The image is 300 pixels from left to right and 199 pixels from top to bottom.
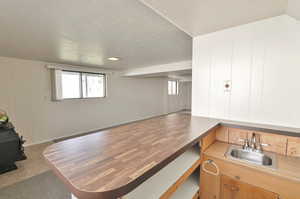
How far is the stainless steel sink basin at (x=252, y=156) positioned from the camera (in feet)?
4.13

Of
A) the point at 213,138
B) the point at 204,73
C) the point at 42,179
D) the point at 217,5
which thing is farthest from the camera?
the point at 42,179

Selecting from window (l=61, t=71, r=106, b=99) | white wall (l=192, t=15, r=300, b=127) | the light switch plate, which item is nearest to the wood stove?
window (l=61, t=71, r=106, b=99)

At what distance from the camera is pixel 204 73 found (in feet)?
6.24

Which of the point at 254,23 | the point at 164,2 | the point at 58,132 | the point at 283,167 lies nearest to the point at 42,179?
the point at 58,132

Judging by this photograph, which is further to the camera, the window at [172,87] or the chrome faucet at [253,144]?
the window at [172,87]

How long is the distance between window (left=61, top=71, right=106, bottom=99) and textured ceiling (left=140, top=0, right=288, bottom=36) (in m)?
3.61

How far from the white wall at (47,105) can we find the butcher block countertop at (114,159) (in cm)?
328

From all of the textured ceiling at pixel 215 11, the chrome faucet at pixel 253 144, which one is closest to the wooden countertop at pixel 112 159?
the chrome faucet at pixel 253 144

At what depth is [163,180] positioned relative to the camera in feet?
3.43

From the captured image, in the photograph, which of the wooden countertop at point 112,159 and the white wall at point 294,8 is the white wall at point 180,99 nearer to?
the white wall at point 294,8

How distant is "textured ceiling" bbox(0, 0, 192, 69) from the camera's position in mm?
1204

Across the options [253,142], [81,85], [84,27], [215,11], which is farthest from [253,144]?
[81,85]

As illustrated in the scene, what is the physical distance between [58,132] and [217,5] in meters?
4.53

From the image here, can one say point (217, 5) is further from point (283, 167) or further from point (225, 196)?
point (225, 196)
